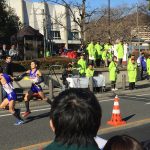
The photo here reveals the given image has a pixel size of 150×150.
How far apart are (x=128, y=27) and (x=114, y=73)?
136 ft

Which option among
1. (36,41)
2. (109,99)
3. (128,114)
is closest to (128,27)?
(36,41)

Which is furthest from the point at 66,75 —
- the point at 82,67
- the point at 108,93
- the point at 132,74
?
the point at 132,74

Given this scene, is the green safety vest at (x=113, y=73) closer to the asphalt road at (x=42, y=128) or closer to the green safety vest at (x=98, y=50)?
the green safety vest at (x=98, y=50)

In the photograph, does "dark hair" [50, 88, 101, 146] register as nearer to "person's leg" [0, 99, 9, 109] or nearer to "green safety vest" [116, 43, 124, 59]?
"person's leg" [0, 99, 9, 109]

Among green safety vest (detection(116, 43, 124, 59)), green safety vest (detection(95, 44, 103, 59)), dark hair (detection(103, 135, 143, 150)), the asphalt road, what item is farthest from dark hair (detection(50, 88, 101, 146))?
green safety vest (detection(95, 44, 103, 59))

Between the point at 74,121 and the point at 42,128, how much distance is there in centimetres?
804

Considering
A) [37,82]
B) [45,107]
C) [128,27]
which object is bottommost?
[45,107]

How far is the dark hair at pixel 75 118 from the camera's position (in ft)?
9.41

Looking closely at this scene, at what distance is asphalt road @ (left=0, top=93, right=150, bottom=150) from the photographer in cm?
934

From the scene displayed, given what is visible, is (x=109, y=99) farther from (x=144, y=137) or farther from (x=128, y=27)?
(x=128, y=27)

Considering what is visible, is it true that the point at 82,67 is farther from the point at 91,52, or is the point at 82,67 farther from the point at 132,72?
the point at 91,52

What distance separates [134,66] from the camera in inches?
855

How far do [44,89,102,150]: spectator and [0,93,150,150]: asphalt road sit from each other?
592 cm

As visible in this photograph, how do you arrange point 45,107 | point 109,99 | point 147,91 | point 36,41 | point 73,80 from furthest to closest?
point 36,41, point 147,91, point 73,80, point 109,99, point 45,107
